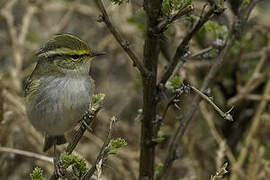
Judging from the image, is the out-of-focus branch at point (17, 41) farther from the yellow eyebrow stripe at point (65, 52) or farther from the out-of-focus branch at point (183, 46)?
the out-of-focus branch at point (183, 46)

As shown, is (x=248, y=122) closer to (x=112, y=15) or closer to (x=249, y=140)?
(x=249, y=140)

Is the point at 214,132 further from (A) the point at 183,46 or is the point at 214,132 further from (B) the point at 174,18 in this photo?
(B) the point at 174,18

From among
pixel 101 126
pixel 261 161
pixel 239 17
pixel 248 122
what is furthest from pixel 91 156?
pixel 239 17

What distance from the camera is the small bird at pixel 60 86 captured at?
3.10 meters

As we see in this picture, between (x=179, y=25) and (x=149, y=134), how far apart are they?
1.45 metres

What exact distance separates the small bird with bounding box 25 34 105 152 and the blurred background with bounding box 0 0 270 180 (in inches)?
10.3

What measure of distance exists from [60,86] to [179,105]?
1699mm

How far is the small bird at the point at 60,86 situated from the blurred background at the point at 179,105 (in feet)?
0.86

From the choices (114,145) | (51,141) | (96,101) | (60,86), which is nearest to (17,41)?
(51,141)

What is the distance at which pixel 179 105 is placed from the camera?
15.0 ft

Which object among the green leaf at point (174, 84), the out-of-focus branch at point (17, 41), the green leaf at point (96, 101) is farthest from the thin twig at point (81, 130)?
the out-of-focus branch at point (17, 41)

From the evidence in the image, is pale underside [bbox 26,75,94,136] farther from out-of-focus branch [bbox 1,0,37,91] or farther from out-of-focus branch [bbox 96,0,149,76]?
out-of-focus branch [bbox 1,0,37,91]

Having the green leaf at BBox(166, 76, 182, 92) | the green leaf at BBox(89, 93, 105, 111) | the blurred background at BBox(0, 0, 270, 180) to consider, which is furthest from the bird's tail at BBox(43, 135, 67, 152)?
the green leaf at BBox(166, 76, 182, 92)

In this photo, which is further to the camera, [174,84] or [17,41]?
[17,41]
